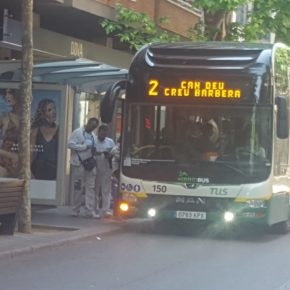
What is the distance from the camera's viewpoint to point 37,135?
50.8 feet

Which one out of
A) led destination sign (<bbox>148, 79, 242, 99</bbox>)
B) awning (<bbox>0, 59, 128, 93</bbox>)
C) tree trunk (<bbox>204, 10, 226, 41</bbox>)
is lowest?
led destination sign (<bbox>148, 79, 242, 99</bbox>)

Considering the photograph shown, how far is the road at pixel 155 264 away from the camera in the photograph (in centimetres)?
881

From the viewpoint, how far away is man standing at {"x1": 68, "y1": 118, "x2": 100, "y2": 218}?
14859 millimetres

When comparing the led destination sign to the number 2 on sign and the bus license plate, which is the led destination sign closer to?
the number 2 on sign

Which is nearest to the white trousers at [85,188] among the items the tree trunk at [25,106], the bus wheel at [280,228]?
the tree trunk at [25,106]

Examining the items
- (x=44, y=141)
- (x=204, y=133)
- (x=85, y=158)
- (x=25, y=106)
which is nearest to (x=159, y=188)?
(x=204, y=133)

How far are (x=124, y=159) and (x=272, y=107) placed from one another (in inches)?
106

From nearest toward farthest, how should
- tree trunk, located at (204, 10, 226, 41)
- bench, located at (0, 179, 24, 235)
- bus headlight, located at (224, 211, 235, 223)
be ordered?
bench, located at (0, 179, 24, 235)
bus headlight, located at (224, 211, 235, 223)
tree trunk, located at (204, 10, 226, 41)

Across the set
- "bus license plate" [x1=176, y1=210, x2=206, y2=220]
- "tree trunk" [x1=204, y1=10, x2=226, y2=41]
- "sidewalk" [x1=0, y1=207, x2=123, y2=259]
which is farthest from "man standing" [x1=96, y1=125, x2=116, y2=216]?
"tree trunk" [x1=204, y1=10, x2=226, y2=41]

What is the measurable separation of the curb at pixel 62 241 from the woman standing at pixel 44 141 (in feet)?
7.12

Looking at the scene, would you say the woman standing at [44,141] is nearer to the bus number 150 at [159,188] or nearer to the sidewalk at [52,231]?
the sidewalk at [52,231]

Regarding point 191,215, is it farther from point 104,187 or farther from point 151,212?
point 104,187

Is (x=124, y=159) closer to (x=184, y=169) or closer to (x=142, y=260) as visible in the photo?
(x=184, y=169)

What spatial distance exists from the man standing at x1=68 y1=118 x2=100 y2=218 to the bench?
296cm
